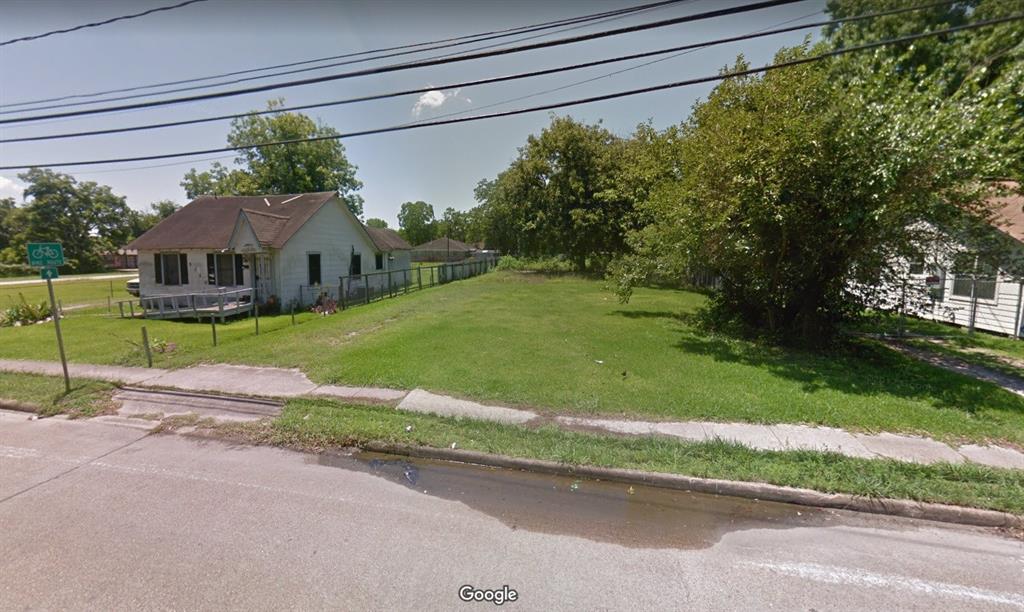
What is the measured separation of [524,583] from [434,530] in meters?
0.93

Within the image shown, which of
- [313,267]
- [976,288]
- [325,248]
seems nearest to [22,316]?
[313,267]

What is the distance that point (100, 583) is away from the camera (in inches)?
104

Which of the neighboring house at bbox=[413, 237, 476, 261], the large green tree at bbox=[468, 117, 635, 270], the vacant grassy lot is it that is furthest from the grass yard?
the neighboring house at bbox=[413, 237, 476, 261]

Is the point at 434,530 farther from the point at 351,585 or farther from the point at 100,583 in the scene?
the point at 100,583

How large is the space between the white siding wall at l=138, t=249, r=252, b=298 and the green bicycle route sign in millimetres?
10757

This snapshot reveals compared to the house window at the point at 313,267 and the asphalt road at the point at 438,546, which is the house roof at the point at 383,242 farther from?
the asphalt road at the point at 438,546

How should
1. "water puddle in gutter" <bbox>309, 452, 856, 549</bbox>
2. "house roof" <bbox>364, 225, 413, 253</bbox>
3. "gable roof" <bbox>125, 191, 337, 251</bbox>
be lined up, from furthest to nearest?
1. "house roof" <bbox>364, 225, 413, 253</bbox>
2. "gable roof" <bbox>125, 191, 337, 251</bbox>
3. "water puddle in gutter" <bbox>309, 452, 856, 549</bbox>

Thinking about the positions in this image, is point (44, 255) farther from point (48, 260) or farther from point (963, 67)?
point (963, 67)

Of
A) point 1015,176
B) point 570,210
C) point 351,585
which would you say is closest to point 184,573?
point 351,585

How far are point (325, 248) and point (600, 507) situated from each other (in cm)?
1964

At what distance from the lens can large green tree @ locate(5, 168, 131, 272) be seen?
154 ft

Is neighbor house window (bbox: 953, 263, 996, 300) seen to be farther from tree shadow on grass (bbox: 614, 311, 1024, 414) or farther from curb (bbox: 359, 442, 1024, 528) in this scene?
curb (bbox: 359, 442, 1024, 528)

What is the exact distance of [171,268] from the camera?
1773 centimetres

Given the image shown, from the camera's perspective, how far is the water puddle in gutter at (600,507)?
3250 millimetres
